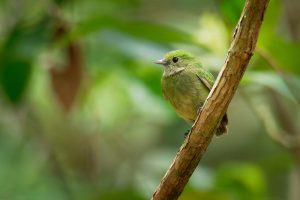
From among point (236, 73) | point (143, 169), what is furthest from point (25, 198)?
point (236, 73)

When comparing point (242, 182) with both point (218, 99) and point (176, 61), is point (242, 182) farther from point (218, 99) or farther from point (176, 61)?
point (218, 99)

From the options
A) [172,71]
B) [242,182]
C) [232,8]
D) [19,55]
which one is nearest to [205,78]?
[172,71]

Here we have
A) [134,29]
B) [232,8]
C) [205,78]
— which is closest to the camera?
[205,78]

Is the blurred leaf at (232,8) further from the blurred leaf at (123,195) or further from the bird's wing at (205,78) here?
the blurred leaf at (123,195)

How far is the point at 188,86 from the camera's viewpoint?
325cm

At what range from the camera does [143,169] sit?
4980 millimetres

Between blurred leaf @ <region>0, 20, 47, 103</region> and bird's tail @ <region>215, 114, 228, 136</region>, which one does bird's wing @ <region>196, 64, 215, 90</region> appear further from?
blurred leaf @ <region>0, 20, 47, 103</region>

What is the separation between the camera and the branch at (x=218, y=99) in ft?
7.31

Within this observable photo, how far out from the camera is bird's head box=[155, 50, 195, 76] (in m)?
3.41

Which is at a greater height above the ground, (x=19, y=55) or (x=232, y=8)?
(x=232, y=8)

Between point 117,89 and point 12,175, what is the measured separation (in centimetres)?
102

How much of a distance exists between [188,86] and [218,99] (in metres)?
0.89

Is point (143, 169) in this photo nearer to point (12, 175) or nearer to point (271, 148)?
point (12, 175)

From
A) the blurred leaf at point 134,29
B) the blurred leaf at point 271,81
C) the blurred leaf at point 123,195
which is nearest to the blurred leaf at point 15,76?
the blurred leaf at point 134,29
